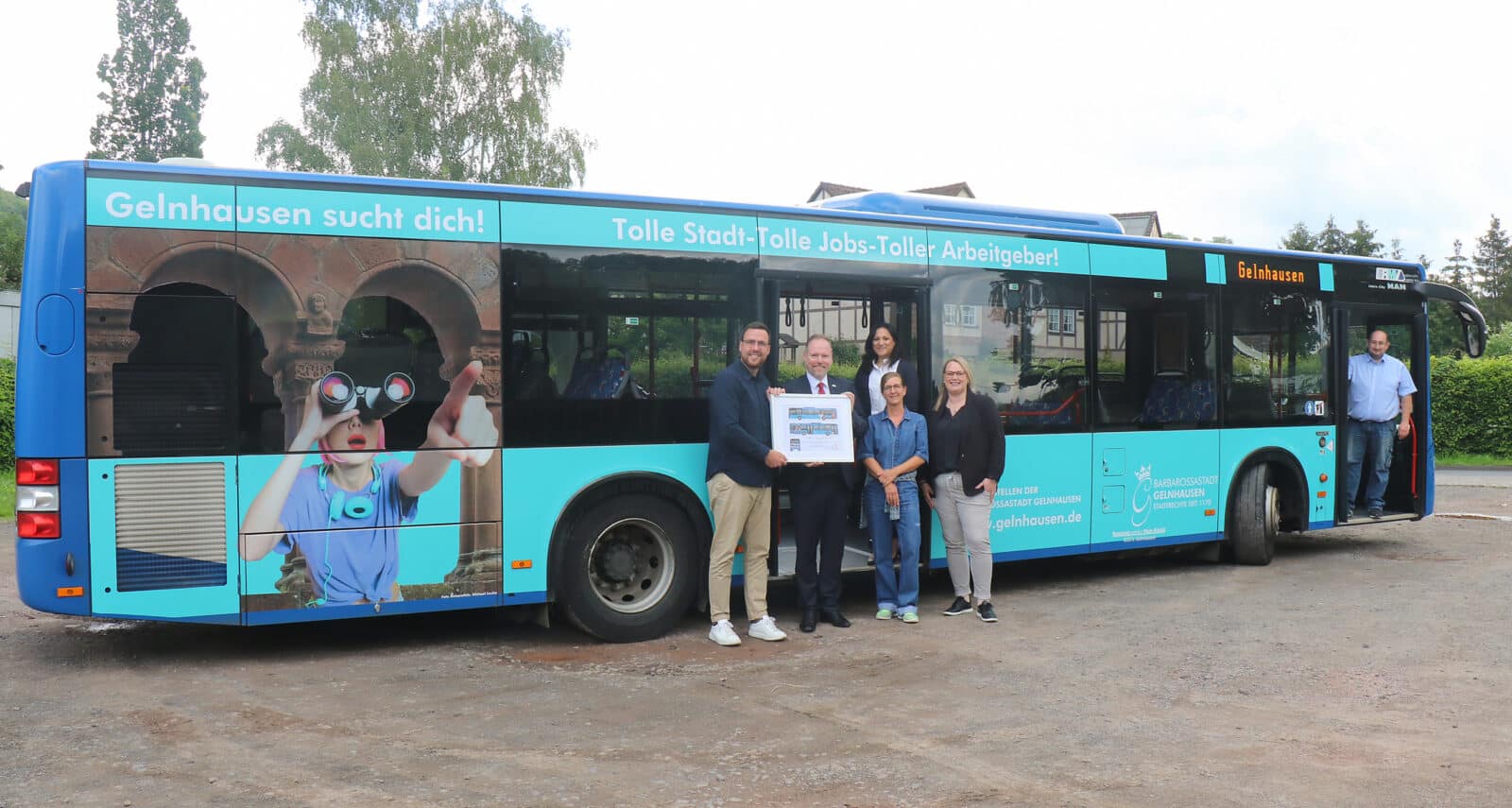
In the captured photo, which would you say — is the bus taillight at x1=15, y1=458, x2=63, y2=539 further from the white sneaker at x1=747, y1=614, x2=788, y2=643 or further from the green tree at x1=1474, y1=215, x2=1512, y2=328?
the green tree at x1=1474, y1=215, x2=1512, y2=328

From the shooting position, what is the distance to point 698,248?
8062 millimetres

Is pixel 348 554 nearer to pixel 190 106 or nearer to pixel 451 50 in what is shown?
pixel 451 50

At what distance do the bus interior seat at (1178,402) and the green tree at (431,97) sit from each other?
28585 millimetres

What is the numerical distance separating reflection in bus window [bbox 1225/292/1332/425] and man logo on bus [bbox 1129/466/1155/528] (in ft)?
3.79

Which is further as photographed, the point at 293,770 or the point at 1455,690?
the point at 1455,690

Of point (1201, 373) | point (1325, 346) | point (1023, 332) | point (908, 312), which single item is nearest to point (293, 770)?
point (908, 312)

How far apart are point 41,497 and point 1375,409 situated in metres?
10.9

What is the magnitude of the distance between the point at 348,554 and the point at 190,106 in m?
56.9

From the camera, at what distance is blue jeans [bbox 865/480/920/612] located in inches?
333

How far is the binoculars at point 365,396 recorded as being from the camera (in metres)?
6.91

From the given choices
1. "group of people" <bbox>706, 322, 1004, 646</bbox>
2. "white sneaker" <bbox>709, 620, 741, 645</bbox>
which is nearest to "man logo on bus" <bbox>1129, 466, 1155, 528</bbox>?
"group of people" <bbox>706, 322, 1004, 646</bbox>

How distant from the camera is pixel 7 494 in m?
16.3

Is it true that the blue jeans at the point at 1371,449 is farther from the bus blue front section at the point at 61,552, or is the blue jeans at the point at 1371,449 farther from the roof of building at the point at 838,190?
the roof of building at the point at 838,190

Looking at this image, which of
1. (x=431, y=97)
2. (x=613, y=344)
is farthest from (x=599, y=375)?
(x=431, y=97)
